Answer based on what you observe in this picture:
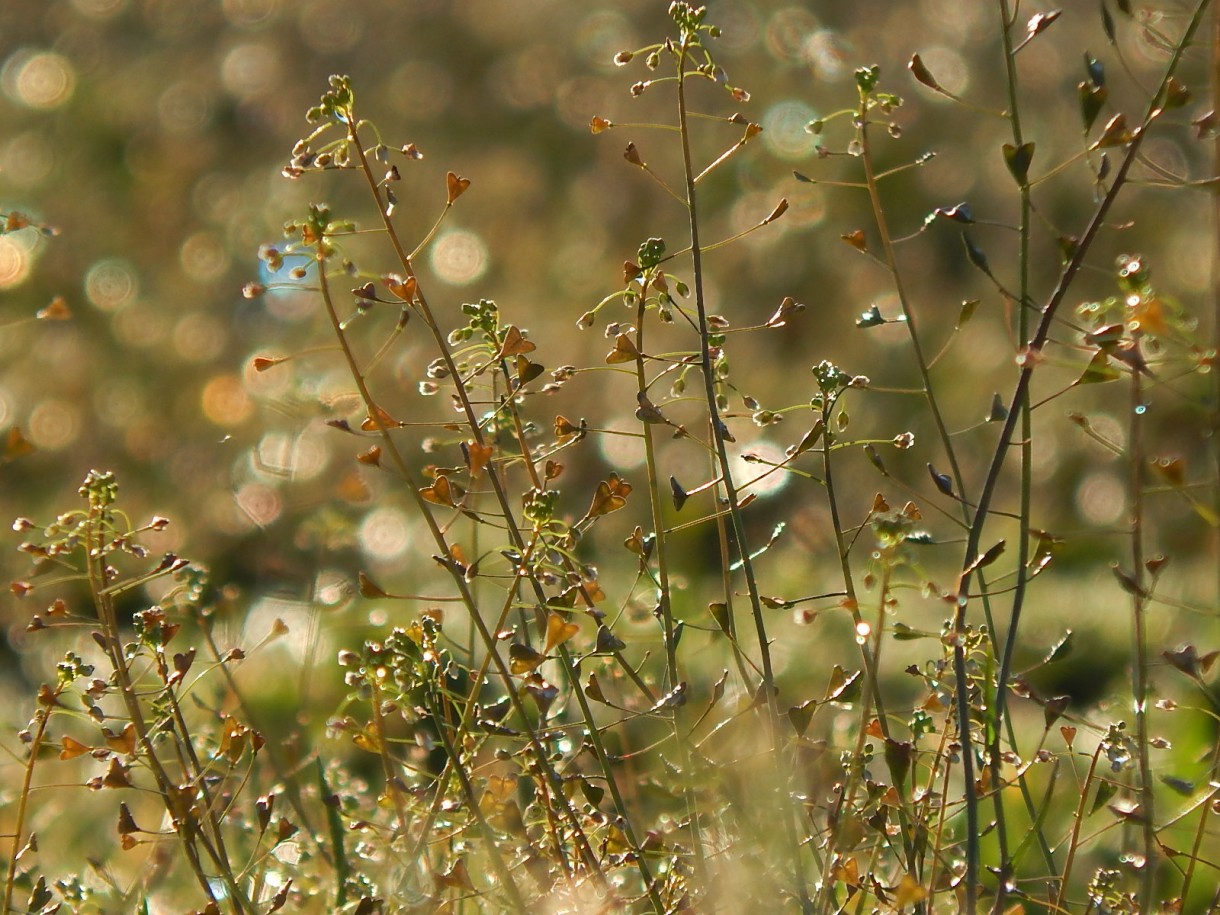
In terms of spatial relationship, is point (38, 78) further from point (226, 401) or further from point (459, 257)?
point (226, 401)

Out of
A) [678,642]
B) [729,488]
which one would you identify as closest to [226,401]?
[678,642]

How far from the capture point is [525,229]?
268 inches

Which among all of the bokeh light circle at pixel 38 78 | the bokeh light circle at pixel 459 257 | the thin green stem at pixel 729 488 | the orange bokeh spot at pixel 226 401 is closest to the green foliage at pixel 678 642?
the thin green stem at pixel 729 488

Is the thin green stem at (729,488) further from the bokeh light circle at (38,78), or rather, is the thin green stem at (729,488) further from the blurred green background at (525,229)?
the bokeh light circle at (38,78)

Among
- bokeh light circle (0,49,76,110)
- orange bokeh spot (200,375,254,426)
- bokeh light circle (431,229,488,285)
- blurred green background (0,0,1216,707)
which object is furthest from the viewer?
bokeh light circle (0,49,76,110)

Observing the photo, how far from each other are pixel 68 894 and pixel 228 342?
535 cm

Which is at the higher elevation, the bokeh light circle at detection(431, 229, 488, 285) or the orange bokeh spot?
the bokeh light circle at detection(431, 229, 488, 285)

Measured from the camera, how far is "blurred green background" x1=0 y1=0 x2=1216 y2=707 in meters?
4.40

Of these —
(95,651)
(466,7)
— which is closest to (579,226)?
(466,7)

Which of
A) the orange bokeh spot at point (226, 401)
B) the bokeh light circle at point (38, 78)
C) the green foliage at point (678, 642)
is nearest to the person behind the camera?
the green foliage at point (678, 642)

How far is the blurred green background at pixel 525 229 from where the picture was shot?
14.4 feet

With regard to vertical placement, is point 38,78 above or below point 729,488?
above

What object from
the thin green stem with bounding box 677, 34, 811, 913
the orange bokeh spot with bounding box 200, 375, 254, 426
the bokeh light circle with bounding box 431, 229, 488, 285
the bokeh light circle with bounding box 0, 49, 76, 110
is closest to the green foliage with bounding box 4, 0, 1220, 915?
the thin green stem with bounding box 677, 34, 811, 913

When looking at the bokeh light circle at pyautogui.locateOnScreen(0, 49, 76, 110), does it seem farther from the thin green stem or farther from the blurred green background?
the thin green stem
